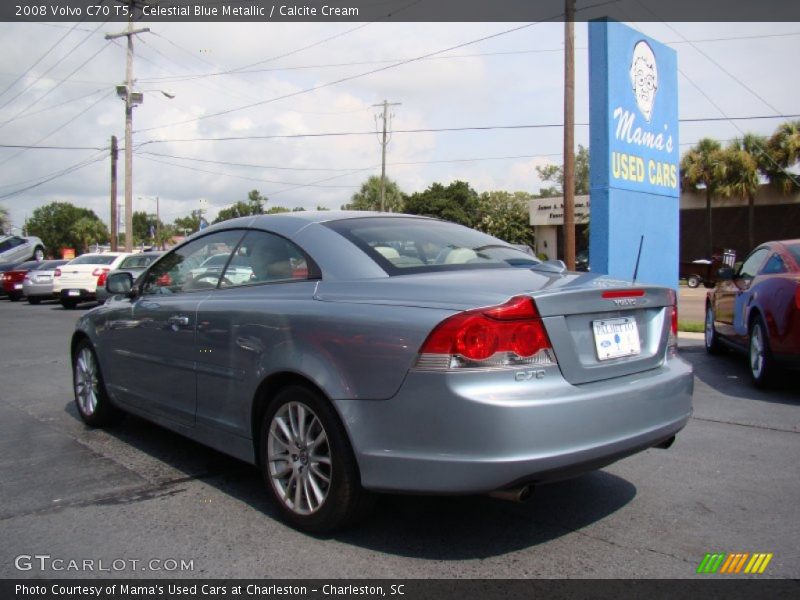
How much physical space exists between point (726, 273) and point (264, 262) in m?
5.86

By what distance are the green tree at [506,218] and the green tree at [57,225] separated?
55.0m

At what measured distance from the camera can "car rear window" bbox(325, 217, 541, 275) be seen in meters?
3.56

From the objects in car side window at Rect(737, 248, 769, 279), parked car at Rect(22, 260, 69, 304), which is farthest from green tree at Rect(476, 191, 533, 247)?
car side window at Rect(737, 248, 769, 279)

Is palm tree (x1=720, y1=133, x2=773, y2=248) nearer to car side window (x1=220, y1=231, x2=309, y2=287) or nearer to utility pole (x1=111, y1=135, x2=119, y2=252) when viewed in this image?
utility pole (x1=111, y1=135, x2=119, y2=252)

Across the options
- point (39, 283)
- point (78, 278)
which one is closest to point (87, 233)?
point (39, 283)

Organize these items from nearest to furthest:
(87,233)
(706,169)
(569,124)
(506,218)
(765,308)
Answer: (765,308)
(569,124)
(706,169)
(506,218)
(87,233)

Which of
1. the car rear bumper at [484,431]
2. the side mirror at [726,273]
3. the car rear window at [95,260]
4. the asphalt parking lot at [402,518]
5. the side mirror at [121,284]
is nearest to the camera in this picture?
the car rear bumper at [484,431]

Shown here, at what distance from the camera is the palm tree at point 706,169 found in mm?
34688

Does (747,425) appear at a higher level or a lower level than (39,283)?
lower

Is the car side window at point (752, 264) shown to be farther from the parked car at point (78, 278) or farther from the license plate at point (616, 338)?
the parked car at point (78, 278)

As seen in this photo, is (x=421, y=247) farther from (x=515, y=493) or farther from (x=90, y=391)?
(x=90, y=391)

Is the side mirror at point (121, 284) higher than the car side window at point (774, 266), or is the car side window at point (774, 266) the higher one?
the car side window at point (774, 266)

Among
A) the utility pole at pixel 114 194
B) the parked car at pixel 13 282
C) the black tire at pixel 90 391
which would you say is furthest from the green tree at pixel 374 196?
the black tire at pixel 90 391

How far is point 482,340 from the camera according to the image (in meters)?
2.82
